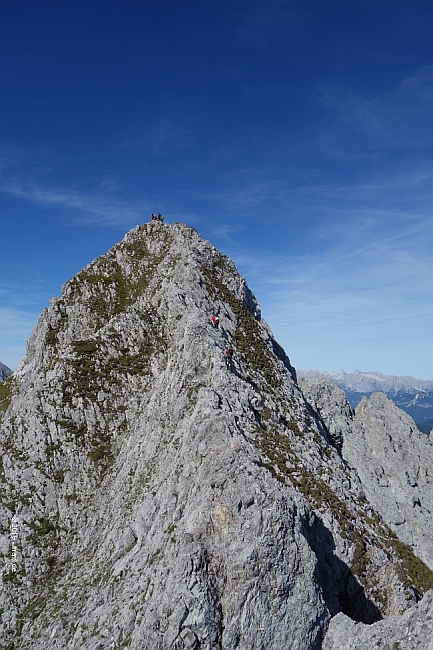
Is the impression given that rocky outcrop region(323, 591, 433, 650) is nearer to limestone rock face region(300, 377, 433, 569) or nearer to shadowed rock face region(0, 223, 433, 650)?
shadowed rock face region(0, 223, 433, 650)

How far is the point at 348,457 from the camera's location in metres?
85.6

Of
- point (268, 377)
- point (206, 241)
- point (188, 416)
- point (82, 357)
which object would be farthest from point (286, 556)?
point (206, 241)

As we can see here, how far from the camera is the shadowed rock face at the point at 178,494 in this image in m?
22.6

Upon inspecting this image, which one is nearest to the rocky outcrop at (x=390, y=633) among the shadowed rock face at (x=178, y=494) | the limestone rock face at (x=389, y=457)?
the shadowed rock face at (x=178, y=494)

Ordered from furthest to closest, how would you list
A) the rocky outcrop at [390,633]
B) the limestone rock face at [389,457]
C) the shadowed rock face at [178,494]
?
the limestone rock face at [389,457] < the shadowed rock face at [178,494] < the rocky outcrop at [390,633]

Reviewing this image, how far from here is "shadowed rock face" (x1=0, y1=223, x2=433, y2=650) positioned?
22.6m

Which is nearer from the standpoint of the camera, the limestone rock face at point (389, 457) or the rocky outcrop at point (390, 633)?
the rocky outcrop at point (390, 633)

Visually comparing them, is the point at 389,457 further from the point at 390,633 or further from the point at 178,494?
the point at 390,633

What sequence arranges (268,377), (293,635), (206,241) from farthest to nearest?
(206,241), (268,377), (293,635)

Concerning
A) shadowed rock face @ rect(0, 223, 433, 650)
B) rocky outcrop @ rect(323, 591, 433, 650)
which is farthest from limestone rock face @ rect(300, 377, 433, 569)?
rocky outcrop @ rect(323, 591, 433, 650)

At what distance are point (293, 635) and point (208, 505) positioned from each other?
8327mm

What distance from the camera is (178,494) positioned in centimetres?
2948

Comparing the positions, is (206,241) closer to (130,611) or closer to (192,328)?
(192,328)

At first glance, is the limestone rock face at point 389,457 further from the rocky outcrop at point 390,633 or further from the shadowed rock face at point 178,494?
the rocky outcrop at point 390,633
